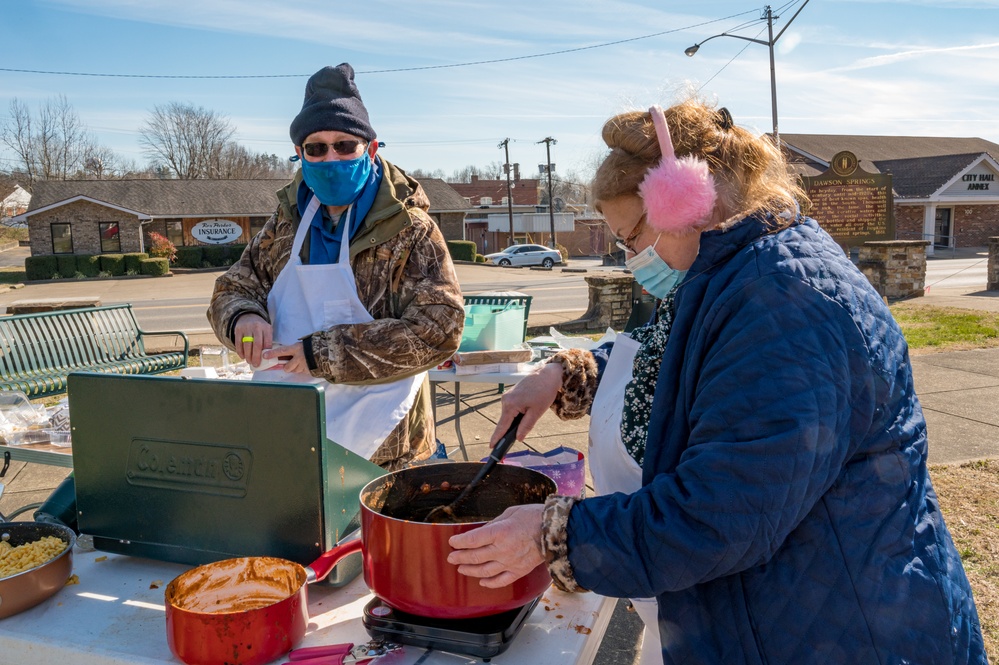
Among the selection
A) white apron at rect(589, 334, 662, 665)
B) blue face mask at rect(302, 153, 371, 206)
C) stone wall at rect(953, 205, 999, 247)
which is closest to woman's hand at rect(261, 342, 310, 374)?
blue face mask at rect(302, 153, 371, 206)

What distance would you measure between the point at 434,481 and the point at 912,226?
41.9 metres

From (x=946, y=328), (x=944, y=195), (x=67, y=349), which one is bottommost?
(x=946, y=328)

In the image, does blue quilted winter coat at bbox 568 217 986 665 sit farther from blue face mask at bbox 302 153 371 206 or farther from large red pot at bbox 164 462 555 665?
blue face mask at bbox 302 153 371 206

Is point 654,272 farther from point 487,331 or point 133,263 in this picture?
point 133,263

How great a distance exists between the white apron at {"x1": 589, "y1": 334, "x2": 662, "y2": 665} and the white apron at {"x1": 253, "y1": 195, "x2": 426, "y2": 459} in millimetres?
720

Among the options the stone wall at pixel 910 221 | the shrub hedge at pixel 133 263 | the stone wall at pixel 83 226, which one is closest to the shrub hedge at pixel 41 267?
the shrub hedge at pixel 133 263

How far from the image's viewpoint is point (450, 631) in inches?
49.6

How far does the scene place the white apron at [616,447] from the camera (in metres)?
1.51

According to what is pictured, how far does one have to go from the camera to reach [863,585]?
1.08 m

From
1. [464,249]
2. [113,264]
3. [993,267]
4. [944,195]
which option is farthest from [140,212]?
[944,195]

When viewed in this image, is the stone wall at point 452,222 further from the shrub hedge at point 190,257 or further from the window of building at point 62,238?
the window of building at point 62,238

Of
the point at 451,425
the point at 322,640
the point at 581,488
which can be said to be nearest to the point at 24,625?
the point at 322,640

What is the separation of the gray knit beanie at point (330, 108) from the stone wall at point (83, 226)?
3595 cm

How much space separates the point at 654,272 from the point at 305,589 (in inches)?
35.1
